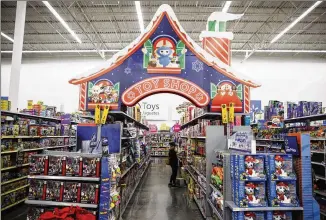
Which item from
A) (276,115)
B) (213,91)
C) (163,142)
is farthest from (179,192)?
(163,142)

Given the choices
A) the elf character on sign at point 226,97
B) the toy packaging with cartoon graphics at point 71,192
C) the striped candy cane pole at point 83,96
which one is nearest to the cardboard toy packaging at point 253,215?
the elf character on sign at point 226,97

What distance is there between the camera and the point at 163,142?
2420 centimetres

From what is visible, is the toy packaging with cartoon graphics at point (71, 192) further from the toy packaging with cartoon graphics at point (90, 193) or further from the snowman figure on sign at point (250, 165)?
the snowman figure on sign at point (250, 165)

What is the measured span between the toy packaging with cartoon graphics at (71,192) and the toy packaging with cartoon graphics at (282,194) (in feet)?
9.38

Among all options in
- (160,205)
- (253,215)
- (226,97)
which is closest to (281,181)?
(253,215)

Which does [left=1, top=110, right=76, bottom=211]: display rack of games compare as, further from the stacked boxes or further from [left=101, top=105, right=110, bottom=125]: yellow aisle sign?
the stacked boxes

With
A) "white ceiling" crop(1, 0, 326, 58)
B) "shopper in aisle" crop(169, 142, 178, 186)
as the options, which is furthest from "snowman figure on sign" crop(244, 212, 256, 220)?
"white ceiling" crop(1, 0, 326, 58)

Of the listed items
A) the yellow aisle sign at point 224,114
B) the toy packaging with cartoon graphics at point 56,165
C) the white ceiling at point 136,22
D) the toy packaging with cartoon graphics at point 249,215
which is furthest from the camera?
the white ceiling at point 136,22

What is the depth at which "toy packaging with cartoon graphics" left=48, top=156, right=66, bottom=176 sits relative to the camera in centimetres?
433

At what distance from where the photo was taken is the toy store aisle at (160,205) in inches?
269

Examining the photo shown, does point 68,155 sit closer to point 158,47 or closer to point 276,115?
point 158,47

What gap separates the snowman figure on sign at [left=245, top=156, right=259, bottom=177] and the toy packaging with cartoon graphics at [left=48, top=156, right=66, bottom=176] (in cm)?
279

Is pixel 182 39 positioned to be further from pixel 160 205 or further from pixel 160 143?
pixel 160 143

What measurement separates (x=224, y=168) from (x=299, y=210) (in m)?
1.20
